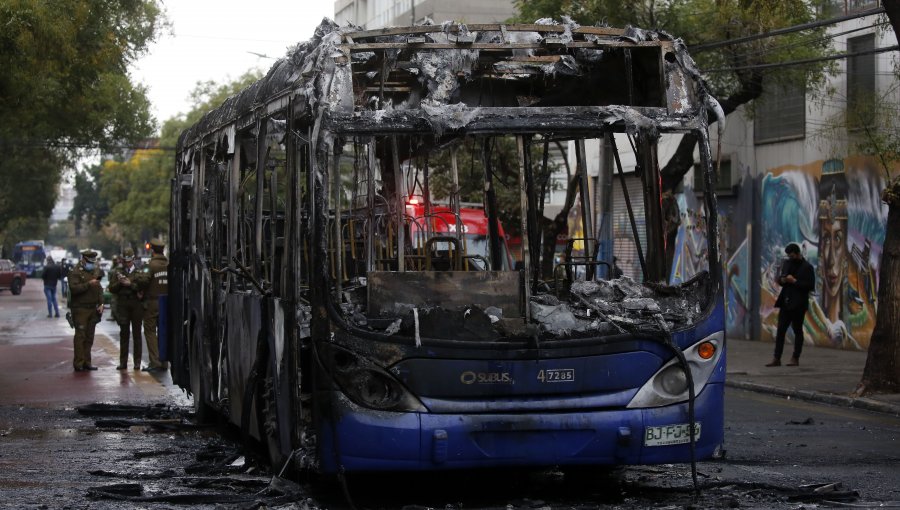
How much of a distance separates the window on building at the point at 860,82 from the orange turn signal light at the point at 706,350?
1400cm

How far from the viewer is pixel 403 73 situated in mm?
8031

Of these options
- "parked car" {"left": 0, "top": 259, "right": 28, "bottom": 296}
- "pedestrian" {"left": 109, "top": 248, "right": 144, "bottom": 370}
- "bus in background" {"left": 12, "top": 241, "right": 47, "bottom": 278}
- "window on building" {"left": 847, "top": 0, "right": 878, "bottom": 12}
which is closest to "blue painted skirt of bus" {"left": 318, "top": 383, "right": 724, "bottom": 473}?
"pedestrian" {"left": 109, "top": 248, "right": 144, "bottom": 370}

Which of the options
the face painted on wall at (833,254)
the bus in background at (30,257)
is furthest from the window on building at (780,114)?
the bus in background at (30,257)

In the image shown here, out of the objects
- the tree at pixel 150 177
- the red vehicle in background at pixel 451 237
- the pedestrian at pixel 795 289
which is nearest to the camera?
the red vehicle in background at pixel 451 237

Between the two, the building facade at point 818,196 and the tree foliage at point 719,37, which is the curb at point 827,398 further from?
the tree foliage at point 719,37

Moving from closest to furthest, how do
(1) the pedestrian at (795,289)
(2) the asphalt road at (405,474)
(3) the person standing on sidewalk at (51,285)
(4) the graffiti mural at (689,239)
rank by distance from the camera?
(2) the asphalt road at (405,474) → (1) the pedestrian at (795,289) → (4) the graffiti mural at (689,239) → (3) the person standing on sidewalk at (51,285)

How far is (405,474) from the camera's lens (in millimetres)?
8891

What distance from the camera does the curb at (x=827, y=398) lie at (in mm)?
14172

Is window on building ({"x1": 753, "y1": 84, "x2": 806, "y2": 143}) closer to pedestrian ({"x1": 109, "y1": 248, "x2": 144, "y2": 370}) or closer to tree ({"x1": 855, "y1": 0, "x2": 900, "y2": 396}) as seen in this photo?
tree ({"x1": 855, "y1": 0, "x2": 900, "y2": 396})

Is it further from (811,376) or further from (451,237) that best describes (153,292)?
(451,237)

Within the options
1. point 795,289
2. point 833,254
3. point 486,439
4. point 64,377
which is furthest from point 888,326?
point 64,377

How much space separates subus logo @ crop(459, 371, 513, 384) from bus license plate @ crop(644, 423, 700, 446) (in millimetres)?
900

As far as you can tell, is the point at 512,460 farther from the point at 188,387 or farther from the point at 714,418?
the point at 188,387

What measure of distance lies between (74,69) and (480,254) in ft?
57.9
